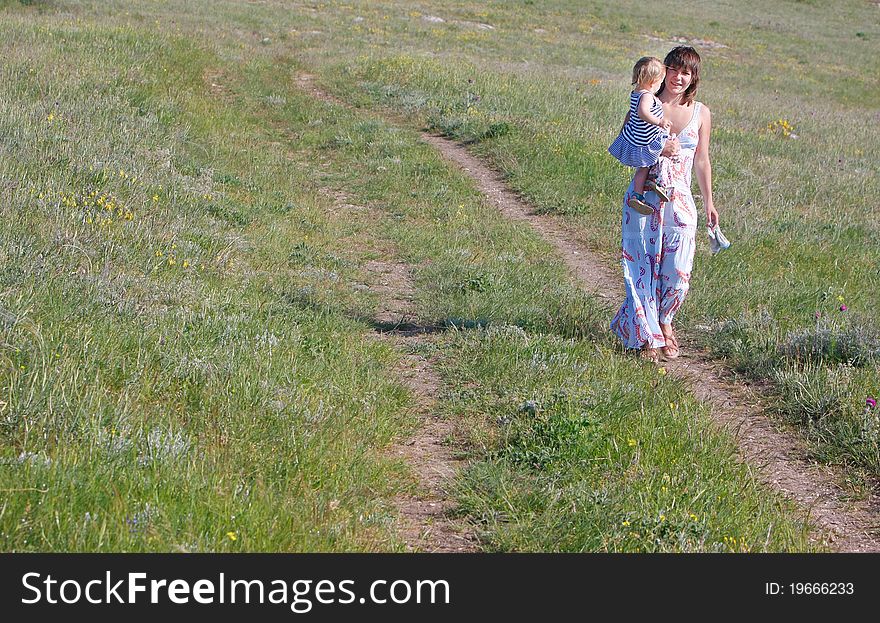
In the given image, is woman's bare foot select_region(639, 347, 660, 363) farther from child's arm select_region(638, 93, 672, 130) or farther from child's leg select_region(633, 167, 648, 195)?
child's arm select_region(638, 93, 672, 130)

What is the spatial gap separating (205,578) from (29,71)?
1273 cm

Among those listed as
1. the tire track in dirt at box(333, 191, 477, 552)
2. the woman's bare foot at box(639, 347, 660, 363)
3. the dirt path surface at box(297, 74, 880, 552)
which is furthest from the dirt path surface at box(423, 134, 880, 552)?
the tire track in dirt at box(333, 191, 477, 552)

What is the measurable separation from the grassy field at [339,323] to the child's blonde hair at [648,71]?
2017mm

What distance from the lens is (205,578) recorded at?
319cm

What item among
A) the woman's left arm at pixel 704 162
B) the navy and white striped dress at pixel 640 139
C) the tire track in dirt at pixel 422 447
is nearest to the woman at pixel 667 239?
the woman's left arm at pixel 704 162

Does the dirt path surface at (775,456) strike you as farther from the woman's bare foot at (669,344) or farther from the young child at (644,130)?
the young child at (644,130)

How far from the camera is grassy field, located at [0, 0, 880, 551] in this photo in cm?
393

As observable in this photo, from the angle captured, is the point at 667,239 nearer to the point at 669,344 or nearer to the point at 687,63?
the point at 669,344

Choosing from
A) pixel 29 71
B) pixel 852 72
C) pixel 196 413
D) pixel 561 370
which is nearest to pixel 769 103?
pixel 852 72

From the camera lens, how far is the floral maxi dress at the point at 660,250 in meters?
6.73

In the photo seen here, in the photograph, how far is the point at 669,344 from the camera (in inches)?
275

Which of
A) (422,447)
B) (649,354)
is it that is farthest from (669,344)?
(422,447)

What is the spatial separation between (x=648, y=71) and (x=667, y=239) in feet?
4.27

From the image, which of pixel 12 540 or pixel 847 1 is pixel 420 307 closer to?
pixel 12 540
